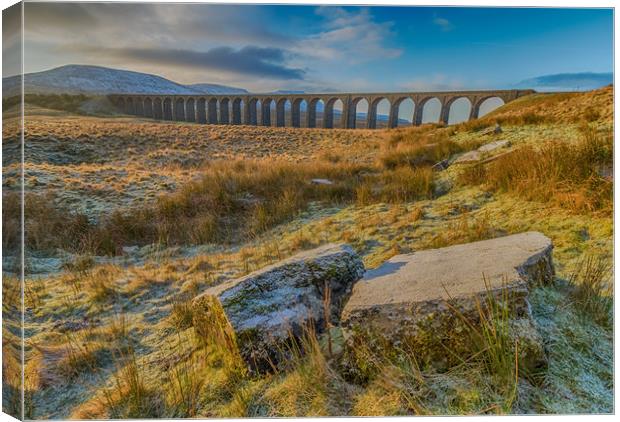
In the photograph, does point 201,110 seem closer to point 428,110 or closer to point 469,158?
point 428,110

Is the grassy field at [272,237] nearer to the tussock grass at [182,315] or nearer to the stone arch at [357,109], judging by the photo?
the tussock grass at [182,315]

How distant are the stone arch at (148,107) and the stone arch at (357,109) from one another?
6.42 feet

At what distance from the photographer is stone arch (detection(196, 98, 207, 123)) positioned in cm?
343

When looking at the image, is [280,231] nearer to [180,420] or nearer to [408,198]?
[408,198]

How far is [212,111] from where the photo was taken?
3645mm

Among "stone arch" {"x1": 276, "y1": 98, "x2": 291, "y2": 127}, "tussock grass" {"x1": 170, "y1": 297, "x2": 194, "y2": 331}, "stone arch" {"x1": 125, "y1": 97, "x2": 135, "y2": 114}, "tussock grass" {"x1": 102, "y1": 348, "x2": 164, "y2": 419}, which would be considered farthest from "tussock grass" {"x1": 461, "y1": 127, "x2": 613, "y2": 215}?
"stone arch" {"x1": 125, "y1": 97, "x2": 135, "y2": 114}

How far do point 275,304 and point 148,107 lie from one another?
306 cm

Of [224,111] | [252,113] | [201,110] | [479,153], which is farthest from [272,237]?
[479,153]

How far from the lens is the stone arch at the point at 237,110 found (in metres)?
3.44

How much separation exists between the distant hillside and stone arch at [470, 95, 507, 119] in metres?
1.95

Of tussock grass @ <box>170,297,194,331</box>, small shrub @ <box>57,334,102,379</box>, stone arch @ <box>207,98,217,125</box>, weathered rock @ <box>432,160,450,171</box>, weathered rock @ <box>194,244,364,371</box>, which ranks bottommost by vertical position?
small shrub @ <box>57,334,102,379</box>

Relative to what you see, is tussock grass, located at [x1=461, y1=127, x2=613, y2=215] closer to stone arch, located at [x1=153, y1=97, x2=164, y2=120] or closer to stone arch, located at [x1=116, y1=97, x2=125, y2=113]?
stone arch, located at [x1=153, y1=97, x2=164, y2=120]

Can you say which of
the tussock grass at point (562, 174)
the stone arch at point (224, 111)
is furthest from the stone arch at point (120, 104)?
the tussock grass at point (562, 174)

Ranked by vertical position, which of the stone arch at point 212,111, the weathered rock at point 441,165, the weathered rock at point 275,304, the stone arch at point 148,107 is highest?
the stone arch at point 148,107
